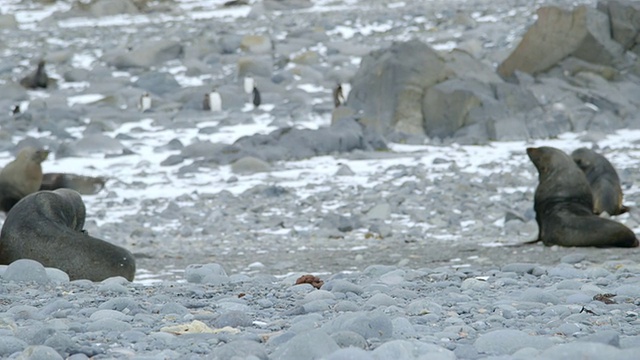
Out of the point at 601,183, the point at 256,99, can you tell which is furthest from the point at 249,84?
the point at 601,183

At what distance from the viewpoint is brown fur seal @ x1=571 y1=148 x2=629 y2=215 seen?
10578 mm

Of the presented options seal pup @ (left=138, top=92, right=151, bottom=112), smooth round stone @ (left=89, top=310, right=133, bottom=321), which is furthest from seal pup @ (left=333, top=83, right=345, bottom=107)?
smooth round stone @ (left=89, top=310, right=133, bottom=321)

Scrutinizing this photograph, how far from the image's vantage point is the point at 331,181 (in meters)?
13.0

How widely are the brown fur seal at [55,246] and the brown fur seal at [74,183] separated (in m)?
5.80

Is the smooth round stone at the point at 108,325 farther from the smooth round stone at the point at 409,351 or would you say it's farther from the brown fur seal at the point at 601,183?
the brown fur seal at the point at 601,183

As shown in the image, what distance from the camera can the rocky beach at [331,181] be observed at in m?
3.99

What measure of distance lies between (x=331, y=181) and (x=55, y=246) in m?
6.60

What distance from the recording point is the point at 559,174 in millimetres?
9453

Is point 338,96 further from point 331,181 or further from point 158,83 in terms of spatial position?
point 331,181

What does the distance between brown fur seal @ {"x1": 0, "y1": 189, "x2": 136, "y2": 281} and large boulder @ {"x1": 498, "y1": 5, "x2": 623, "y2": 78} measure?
1246 centimetres

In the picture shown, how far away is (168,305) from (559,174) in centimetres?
544

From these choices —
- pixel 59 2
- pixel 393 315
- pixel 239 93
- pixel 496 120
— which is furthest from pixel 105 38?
pixel 393 315

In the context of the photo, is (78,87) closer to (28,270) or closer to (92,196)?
(92,196)

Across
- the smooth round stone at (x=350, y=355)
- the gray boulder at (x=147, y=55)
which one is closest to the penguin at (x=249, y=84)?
the gray boulder at (x=147, y=55)
